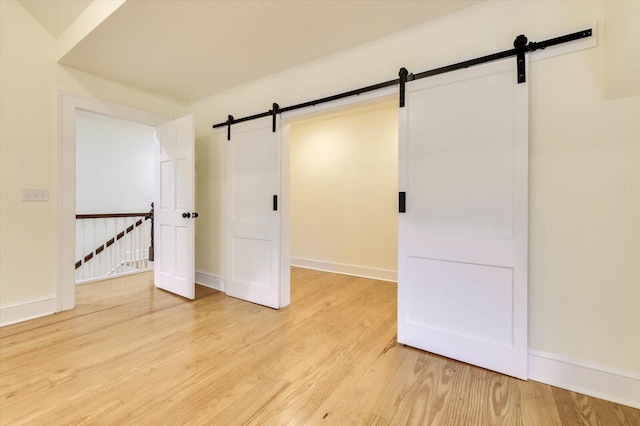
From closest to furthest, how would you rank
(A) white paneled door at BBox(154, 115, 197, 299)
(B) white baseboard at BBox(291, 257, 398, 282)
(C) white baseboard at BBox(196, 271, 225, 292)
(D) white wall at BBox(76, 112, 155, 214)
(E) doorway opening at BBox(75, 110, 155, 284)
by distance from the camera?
(A) white paneled door at BBox(154, 115, 197, 299)
(C) white baseboard at BBox(196, 271, 225, 292)
(B) white baseboard at BBox(291, 257, 398, 282)
(E) doorway opening at BBox(75, 110, 155, 284)
(D) white wall at BBox(76, 112, 155, 214)

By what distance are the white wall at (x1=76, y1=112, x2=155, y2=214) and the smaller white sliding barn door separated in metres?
3.34

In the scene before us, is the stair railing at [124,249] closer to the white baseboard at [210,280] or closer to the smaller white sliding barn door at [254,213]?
the white baseboard at [210,280]

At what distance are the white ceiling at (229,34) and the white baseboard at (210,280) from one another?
2290mm

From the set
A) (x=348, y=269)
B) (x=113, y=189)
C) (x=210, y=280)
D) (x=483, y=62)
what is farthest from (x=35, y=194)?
(x=483, y=62)

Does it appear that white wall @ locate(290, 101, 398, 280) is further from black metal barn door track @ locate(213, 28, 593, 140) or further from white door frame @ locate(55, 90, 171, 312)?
white door frame @ locate(55, 90, 171, 312)

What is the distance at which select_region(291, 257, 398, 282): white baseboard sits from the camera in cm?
374

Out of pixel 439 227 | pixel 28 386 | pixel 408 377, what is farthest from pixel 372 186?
pixel 28 386

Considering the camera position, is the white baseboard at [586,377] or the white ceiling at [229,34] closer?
the white baseboard at [586,377]

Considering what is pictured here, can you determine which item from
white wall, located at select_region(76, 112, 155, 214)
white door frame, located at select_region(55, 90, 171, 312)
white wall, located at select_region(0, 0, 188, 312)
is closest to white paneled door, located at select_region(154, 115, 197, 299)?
white door frame, located at select_region(55, 90, 171, 312)

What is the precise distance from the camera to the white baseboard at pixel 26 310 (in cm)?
232

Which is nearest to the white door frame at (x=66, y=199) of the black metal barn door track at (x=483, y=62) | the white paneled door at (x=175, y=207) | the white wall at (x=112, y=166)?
the white paneled door at (x=175, y=207)

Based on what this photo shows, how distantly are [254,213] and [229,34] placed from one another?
5.23ft

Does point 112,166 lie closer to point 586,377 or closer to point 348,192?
point 348,192

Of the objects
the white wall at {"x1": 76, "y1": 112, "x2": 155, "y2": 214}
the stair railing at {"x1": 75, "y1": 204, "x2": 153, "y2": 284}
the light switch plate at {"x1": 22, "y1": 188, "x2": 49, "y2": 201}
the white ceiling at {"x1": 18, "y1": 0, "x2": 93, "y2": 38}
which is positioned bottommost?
the stair railing at {"x1": 75, "y1": 204, "x2": 153, "y2": 284}
